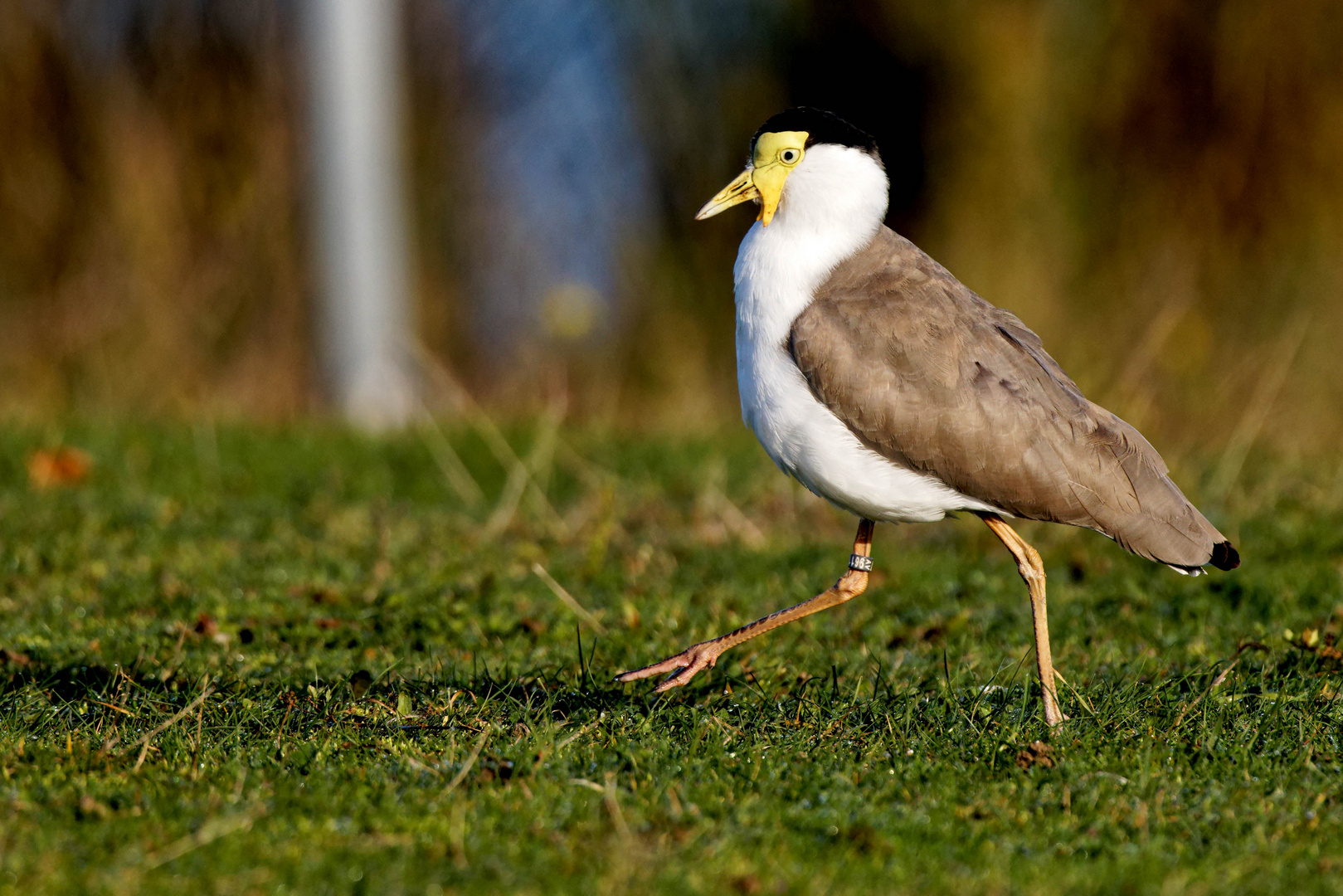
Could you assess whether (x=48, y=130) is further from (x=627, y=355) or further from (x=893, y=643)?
(x=893, y=643)

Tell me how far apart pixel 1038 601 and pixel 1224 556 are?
0.60m

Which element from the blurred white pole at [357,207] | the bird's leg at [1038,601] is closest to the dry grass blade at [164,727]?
the bird's leg at [1038,601]

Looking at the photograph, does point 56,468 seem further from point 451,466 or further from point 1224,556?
point 1224,556

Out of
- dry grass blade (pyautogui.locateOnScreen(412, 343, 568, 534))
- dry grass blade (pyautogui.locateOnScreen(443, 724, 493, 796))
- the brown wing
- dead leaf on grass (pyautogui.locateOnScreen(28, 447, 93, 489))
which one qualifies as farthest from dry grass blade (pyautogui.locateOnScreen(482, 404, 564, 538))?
dry grass blade (pyautogui.locateOnScreen(443, 724, 493, 796))

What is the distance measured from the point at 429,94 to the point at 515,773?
11142 mm

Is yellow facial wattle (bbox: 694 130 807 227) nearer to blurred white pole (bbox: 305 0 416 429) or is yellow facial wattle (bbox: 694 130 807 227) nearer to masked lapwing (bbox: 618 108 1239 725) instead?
masked lapwing (bbox: 618 108 1239 725)

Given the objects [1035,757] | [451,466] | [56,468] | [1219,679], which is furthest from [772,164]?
[56,468]

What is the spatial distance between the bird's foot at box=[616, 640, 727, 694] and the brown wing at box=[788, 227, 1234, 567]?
0.85 metres

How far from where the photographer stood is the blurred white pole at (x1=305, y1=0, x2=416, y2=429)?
11508 millimetres

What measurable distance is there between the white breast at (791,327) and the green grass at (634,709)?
645 millimetres

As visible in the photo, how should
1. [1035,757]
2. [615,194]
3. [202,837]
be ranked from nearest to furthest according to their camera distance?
[202,837]
[1035,757]
[615,194]

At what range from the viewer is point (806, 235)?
4.89 metres

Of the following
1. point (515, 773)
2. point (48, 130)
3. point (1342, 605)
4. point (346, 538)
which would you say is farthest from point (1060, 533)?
point (48, 130)

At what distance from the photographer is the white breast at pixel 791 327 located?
4.64m
